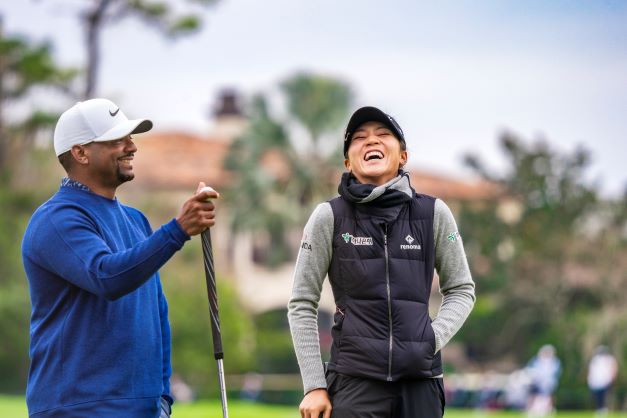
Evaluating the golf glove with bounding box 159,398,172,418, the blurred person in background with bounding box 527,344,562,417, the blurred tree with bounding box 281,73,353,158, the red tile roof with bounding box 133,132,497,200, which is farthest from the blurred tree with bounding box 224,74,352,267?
the golf glove with bounding box 159,398,172,418

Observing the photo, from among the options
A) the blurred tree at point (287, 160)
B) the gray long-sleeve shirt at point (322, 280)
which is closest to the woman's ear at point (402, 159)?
the gray long-sleeve shirt at point (322, 280)

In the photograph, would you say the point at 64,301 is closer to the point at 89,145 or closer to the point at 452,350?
the point at 89,145

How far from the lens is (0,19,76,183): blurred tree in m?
37.5

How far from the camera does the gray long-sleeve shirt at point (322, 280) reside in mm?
5016

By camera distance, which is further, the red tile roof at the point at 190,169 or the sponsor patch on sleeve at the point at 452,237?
the red tile roof at the point at 190,169

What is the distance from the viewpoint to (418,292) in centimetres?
492

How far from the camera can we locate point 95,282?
15.6 feet

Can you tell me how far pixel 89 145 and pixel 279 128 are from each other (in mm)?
42731

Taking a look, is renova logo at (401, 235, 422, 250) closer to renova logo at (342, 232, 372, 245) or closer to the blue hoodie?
renova logo at (342, 232, 372, 245)

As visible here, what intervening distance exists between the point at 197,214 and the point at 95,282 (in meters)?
0.45

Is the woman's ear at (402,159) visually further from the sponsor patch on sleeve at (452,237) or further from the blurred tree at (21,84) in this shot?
the blurred tree at (21,84)

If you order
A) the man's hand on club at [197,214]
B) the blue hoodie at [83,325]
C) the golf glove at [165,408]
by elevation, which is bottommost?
the golf glove at [165,408]

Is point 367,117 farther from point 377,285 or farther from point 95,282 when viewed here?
point 95,282

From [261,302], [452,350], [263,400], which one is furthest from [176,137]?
[263,400]
